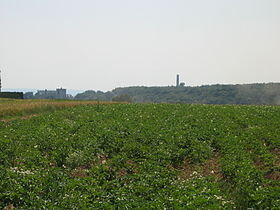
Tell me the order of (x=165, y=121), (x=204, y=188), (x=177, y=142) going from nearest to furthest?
(x=204, y=188), (x=177, y=142), (x=165, y=121)

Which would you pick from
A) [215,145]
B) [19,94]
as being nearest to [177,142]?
[215,145]

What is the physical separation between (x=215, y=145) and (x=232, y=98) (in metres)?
158

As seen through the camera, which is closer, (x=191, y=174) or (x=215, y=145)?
(x=191, y=174)

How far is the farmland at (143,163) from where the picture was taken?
10164 mm

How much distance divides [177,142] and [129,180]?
672 centimetres

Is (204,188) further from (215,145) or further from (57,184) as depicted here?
(215,145)

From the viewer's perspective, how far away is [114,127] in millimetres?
22203

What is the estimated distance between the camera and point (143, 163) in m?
15.1

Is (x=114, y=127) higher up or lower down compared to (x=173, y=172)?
higher up

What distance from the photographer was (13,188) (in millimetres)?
10359

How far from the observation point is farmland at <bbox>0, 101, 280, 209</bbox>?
10164 millimetres

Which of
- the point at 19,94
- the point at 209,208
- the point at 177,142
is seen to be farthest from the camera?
the point at 19,94

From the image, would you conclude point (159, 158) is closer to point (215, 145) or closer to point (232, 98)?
point (215, 145)

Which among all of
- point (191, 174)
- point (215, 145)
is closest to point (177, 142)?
point (215, 145)
